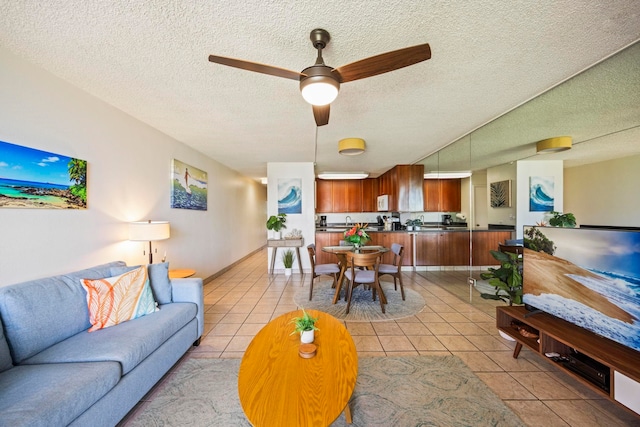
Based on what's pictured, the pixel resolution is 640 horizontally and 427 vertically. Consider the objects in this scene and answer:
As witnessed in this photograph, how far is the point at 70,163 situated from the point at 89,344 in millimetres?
1574

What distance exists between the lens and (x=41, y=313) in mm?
1504

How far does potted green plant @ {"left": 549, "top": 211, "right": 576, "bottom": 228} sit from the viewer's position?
1926 mm

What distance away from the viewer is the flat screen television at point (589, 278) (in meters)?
1.38

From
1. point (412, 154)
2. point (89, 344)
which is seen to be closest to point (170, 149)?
point (89, 344)

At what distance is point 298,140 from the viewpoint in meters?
3.69

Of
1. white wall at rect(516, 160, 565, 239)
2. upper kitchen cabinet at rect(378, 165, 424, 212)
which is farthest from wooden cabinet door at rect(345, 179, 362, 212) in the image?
white wall at rect(516, 160, 565, 239)

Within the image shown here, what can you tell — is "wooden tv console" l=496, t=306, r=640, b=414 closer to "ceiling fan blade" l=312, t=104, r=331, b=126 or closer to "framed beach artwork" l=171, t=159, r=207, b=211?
"ceiling fan blade" l=312, t=104, r=331, b=126

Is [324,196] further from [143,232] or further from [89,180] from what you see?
[89,180]

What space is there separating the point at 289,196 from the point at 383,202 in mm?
2711

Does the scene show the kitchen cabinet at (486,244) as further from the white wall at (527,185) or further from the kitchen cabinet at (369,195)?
the kitchen cabinet at (369,195)

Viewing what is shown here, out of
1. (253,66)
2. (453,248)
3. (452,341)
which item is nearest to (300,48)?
(253,66)

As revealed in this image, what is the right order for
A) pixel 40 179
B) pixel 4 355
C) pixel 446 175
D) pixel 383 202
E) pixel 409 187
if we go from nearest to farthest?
pixel 4 355, pixel 40 179, pixel 446 175, pixel 409 187, pixel 383 202

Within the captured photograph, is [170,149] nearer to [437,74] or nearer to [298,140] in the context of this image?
[298,140]

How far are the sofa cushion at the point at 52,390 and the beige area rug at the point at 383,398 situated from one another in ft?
1.44
